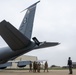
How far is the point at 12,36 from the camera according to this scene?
51.1 feet

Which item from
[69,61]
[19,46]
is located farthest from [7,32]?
[69,61]

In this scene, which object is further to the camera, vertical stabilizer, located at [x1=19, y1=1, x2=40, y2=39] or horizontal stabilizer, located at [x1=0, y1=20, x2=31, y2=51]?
vertical stabilizer, located at [x1=19, y1=1, x2=40, y2=39]

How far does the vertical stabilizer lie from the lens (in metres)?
20.2

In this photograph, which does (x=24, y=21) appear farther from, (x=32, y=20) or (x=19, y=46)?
(x=19, y=46)

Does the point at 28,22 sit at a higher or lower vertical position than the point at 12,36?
higher

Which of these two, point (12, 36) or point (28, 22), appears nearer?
point (12, 36)

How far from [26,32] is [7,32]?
5236 mm

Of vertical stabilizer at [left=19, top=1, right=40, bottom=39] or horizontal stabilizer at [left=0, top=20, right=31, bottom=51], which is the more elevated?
vertical stabilizer at [left=19, top=1, right=40, bottom=39]

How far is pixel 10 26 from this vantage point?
14.6m

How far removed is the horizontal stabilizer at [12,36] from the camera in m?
14.5

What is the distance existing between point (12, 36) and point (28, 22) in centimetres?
538

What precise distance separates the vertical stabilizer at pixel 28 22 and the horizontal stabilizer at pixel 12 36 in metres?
3.18

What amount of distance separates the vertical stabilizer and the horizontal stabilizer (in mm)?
3182

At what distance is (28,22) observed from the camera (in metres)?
20.7
